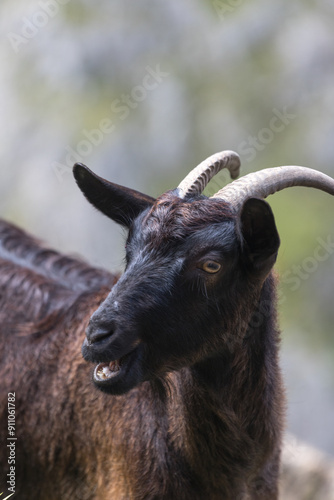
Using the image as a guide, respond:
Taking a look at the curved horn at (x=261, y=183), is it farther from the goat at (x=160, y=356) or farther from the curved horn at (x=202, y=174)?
the curved horn at (x=202, y=174)

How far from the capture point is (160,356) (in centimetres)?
450

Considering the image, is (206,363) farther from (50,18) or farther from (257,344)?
(50,18)

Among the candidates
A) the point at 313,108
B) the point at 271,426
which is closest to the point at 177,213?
the point at 271,426

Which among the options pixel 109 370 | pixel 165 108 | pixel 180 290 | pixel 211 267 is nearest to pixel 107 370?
pixel 109 370

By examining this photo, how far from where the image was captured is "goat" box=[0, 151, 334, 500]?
4398mm

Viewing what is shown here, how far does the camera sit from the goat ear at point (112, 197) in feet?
16.5

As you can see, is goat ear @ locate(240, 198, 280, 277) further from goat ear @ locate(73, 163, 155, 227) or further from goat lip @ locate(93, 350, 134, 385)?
goat lip @ locate(93, 350, 134, 385)

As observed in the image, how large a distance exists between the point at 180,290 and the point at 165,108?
43.3ft

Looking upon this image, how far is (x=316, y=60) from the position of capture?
1625 cm

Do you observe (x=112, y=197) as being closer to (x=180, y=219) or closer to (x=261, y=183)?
(x=180, y=219)

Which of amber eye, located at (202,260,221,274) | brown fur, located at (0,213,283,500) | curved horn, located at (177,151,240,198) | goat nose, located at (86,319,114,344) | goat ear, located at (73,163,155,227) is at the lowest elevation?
brown fur, located at (0,213,283,500)

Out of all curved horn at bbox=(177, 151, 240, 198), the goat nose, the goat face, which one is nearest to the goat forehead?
the goat face

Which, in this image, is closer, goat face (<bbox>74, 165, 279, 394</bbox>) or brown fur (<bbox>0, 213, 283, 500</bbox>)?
goat face (<bbox>74, 165, 279, 394</bbox>)

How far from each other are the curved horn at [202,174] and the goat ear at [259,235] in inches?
24.2
